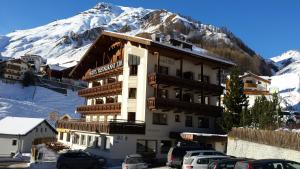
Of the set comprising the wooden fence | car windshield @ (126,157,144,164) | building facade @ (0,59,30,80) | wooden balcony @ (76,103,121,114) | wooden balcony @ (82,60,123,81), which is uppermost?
building facade @ (0,59,30,80)

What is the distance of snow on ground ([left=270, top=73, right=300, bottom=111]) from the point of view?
10393cm

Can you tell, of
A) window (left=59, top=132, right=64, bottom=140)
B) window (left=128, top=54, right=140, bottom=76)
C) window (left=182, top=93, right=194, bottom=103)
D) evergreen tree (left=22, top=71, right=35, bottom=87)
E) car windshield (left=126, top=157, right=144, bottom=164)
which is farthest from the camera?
evergreen tree (left=22, top=71, right=35, bottom=87)

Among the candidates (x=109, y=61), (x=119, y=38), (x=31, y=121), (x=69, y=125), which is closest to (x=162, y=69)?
(x=119, y=38)

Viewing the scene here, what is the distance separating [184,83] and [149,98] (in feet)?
15.8

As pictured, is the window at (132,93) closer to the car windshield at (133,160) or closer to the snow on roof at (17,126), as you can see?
the car windshield at (133,160)

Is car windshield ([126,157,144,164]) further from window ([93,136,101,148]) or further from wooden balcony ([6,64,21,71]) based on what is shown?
wooden balcony ([6,64,21,71])

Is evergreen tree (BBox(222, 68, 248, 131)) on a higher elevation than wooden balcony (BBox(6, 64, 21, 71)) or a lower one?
lower

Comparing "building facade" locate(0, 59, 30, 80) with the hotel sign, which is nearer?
the hotel sign

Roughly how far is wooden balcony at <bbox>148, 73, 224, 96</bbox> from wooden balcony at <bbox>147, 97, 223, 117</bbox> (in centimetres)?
192

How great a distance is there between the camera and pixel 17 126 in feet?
235

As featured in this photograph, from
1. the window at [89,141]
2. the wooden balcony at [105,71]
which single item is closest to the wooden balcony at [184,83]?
the wooden balcony at [105,71]

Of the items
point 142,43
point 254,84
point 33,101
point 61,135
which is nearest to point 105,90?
point 142,43

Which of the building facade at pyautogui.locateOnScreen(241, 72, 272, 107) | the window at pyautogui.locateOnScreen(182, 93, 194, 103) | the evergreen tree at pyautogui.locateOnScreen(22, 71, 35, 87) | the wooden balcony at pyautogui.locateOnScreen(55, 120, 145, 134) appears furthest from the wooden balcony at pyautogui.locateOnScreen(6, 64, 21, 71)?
the window at pyautogui.locateOnScreen(182, 93, 194, 103)

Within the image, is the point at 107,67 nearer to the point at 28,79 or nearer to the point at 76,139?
the point at 76,139
